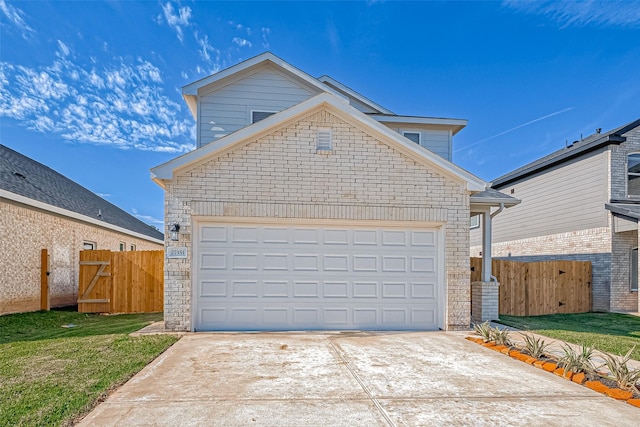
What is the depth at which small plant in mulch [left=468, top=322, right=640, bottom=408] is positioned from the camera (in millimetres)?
4410

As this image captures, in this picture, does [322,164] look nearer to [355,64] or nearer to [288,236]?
[288,236]

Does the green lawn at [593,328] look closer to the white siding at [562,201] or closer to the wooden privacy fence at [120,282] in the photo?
the white siding at [562,201]

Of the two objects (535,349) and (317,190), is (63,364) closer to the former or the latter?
(317,190)

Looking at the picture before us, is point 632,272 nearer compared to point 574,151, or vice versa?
point 632,272

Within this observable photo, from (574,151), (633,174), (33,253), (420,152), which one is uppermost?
(574,151)

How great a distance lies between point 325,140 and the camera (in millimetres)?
8344

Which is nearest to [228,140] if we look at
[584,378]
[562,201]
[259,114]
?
[259,114]

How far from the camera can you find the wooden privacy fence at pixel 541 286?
1176cm

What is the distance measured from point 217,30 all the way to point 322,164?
8.25 meters

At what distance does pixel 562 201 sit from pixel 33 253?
18.9 m

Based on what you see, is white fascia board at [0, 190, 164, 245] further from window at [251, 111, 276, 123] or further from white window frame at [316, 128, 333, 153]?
white window frame at [316, 128, 333, 153]

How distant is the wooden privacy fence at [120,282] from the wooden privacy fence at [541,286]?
387 inches

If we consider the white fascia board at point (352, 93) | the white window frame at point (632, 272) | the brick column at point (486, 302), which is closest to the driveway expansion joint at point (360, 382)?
the brick column at point (486, 302)

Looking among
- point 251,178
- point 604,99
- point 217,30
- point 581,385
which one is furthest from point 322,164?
point 604,99
